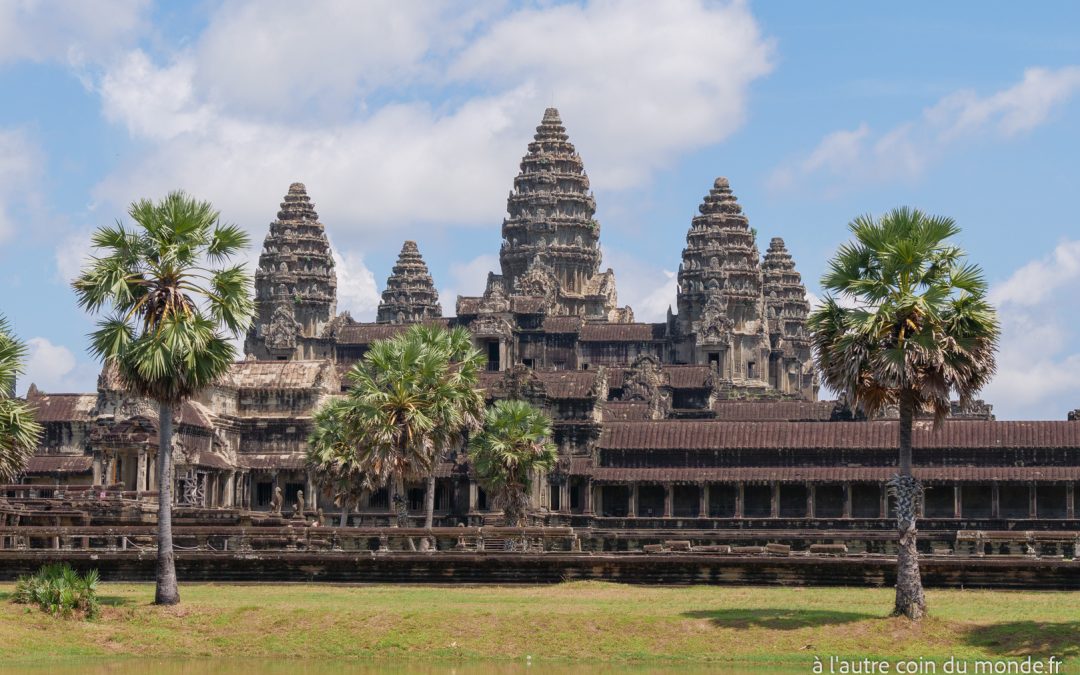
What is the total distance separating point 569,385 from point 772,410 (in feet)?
93.0

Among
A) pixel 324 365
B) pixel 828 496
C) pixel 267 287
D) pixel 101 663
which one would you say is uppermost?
pixel 267 287

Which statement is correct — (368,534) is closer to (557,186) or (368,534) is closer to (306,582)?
(306,582)

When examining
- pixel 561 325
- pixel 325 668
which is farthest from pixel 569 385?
pixel 325 668

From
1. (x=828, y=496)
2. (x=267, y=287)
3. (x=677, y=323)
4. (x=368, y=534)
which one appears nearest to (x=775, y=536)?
(x=828, y=496)

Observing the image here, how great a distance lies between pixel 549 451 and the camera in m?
88.1

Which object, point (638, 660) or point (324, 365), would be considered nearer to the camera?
point (638, 660)

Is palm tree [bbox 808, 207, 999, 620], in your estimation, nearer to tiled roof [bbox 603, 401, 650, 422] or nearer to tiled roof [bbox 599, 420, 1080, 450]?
tiled roof [bbox 599, 420, 1080, 450]

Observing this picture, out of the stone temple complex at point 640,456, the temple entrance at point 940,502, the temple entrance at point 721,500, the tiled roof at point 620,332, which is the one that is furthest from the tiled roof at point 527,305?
the temple entrance at point 940,502

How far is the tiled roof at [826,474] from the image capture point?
97.7 metres

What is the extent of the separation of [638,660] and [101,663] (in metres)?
12.1

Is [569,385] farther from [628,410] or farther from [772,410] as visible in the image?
[772,410]

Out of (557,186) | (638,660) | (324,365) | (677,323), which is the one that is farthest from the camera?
(557,186)

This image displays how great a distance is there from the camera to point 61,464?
102688mm

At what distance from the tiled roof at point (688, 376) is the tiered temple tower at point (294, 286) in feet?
118
